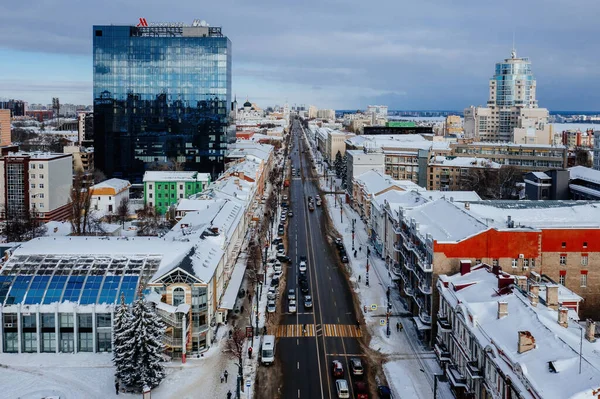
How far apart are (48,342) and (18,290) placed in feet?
15.3

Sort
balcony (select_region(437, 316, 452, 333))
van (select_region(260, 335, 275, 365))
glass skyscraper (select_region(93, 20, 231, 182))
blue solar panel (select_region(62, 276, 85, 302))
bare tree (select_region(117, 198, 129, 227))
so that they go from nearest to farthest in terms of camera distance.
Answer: balcony (select_region(437, 316, 452, 333)) < van (select_region(260, 335, 275, 365)) < blue solar panel (select_region(62, 276, 85, 302)) < bare tree (select_region(117, 198, 129, 227)) < glass skyscraper (select_region(93, 20, 231, 182))

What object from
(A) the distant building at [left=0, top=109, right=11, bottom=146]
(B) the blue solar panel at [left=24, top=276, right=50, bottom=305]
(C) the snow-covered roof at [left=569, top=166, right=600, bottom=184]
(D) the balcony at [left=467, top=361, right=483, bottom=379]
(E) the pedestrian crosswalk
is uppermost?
(A) the distant building at [left=0, top=109, right=11, bottom=146]

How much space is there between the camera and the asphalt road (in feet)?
148

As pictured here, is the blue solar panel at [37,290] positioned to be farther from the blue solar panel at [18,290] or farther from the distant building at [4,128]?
the distant building at [4,128]

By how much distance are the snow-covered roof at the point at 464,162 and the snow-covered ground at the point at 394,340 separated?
53.2 metres

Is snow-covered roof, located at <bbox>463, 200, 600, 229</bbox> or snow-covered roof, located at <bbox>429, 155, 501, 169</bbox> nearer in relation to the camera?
snow-covered roof, located at <bbox>463, 200, 600, 229</bbox>

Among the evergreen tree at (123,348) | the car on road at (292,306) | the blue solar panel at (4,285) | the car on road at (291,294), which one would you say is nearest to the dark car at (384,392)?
the evergreen tree at (123,348)

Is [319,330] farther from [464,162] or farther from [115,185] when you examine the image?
[464,162]

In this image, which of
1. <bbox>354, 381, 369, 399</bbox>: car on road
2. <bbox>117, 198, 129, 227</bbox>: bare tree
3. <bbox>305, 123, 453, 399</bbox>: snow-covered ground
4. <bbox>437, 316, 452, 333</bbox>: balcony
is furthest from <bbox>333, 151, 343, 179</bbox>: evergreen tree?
<bbox>354, 381, 369, 399</bbox>: car on road

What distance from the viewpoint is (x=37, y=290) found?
50.4m

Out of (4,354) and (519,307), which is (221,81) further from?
(519,307)

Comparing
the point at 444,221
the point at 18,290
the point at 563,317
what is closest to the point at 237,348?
the point at 18,290

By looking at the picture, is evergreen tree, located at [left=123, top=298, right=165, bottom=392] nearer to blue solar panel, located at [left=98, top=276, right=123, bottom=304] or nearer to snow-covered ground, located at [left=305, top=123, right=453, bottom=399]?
blue solar panel, located at [left=98, top=276, right=123, bottom=304]

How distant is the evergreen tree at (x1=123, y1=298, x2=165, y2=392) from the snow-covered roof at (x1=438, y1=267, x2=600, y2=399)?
20.4 meters
